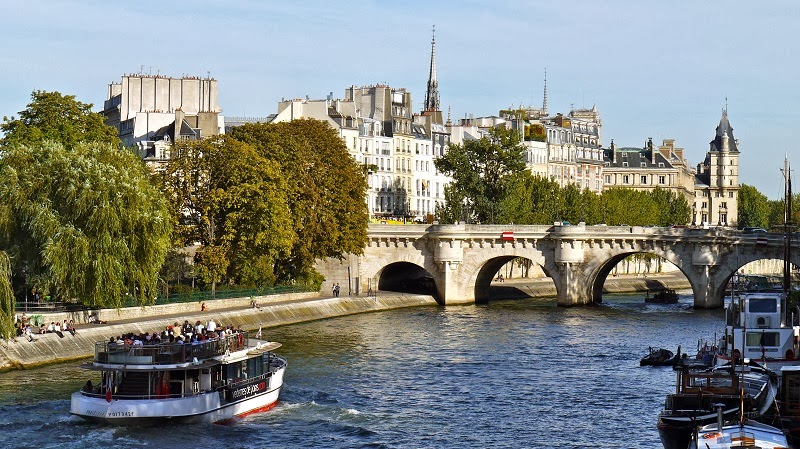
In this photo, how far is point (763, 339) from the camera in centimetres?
5781

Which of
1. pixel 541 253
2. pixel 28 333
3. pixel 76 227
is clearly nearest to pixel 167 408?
pixel 28 333

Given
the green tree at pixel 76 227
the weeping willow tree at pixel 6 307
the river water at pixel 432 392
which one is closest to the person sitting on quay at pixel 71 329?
the green tree at pixel 76 227

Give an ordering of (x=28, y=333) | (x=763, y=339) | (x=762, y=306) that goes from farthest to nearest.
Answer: (x=28, y=333) < (x=762, y=306) < (x=763, y=339)

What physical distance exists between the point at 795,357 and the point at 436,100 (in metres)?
132

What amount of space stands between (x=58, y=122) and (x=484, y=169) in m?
57.2

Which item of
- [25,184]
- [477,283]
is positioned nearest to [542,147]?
[477,283]

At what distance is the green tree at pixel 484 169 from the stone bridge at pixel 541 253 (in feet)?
61.1

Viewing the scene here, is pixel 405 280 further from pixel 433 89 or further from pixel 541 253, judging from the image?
pixel 433 89

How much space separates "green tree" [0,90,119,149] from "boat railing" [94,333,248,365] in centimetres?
3160

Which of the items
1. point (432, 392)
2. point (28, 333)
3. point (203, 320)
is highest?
point (203, 320)

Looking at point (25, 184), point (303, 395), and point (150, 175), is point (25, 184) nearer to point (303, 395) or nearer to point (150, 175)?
point (150, 175)

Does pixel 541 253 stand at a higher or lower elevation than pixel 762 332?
higher

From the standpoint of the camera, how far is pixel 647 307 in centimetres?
11075

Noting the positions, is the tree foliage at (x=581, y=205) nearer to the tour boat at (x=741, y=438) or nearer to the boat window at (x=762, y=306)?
the boat window at (x=762, y=306)
